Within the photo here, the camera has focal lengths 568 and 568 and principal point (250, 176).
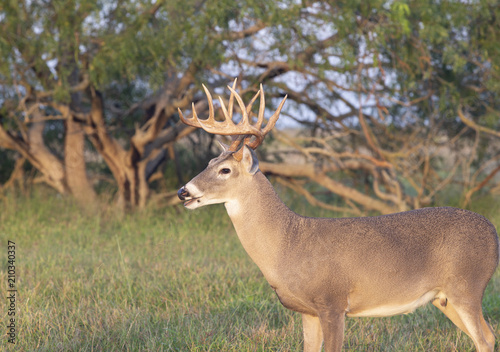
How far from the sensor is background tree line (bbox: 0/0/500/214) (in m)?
8.34

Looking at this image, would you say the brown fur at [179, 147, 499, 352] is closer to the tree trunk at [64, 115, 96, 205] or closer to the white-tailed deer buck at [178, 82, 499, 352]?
the white-tailed deer buck at [178, 82, 499, 352]

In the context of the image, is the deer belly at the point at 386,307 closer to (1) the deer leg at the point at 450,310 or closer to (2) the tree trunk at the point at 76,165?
(1) the deer leg at the point at 450,310

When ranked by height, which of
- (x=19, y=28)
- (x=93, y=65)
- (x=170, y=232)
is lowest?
(x=170, y=232)

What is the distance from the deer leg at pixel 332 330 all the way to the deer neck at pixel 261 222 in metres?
0.46

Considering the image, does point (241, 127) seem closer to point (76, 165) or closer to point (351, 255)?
point (351, 255)

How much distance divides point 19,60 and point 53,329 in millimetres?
5934

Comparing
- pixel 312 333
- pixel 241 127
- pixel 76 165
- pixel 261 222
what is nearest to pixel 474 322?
pixel 312 333

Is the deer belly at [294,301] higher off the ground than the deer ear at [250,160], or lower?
lower

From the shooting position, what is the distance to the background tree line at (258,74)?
8344mm

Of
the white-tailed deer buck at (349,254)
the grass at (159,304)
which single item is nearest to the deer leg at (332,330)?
the white-tailed deer buck at (349,254)

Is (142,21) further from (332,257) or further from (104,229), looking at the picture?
(332,257)

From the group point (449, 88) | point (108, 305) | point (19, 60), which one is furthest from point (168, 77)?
point (108, 305)

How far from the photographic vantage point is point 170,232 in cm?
Result: 868

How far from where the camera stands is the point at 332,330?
3.77 metres
